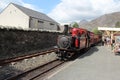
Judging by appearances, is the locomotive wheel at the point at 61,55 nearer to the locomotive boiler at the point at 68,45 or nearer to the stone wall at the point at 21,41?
the locomotive boiler at the point at 68,45

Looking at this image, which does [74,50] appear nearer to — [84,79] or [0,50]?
[0,50]

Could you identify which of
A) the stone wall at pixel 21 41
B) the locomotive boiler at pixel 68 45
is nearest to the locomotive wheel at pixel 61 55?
the locomotive boiler at pixel 68 45

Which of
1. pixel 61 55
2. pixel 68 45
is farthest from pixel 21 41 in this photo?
pixel 68 45

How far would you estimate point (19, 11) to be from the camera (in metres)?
55.8

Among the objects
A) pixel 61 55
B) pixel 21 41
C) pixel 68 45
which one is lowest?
pixel 61 55

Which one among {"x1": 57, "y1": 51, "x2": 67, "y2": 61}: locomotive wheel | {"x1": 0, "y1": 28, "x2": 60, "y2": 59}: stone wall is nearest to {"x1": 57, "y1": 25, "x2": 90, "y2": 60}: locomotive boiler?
{"x1": 57, "y1": 51, "x2": 67, "y2": 61}: locomotive wheel

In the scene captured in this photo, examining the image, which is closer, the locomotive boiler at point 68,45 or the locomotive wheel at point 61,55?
the locomotive boiler at point 68,45

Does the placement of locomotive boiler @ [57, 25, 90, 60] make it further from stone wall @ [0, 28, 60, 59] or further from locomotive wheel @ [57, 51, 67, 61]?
stone wall @ [0, 28, 60, 59]

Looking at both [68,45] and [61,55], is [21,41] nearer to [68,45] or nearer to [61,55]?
[61,55]

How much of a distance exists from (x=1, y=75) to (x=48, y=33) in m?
22.2

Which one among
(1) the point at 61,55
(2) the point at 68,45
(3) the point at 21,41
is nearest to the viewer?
(2) the point at 68,45

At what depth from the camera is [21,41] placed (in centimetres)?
2534

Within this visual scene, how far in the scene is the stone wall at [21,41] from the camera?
21641 mm

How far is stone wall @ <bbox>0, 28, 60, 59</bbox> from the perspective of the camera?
2164cm
